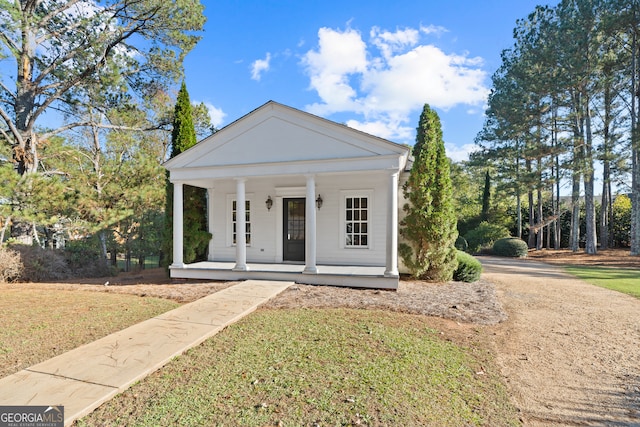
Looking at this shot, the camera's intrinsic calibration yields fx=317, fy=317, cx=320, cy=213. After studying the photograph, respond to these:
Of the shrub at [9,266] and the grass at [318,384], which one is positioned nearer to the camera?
the grass at [318,384]

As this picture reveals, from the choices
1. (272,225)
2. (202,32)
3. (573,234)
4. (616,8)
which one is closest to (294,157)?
(272,225)

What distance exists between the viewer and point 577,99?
64.3 feet

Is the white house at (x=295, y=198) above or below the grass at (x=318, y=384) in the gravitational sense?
above

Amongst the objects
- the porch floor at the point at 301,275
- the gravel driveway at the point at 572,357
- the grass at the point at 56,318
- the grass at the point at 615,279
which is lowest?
the grass at the point at 615,279

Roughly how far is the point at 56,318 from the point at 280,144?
6075mm

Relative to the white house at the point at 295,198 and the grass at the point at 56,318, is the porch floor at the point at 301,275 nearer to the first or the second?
the white house at the point at 295,198

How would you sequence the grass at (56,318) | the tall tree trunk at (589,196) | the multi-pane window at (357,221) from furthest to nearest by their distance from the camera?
the tall tree trunk at (589,196) < the multi-pane window at (357,221) < the grass at (56,318)

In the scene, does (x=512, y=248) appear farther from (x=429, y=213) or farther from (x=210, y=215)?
(x=210, y=215)

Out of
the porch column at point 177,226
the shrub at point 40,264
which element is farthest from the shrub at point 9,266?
the porch column at point 177,226

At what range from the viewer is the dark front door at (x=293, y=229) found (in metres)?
10.4

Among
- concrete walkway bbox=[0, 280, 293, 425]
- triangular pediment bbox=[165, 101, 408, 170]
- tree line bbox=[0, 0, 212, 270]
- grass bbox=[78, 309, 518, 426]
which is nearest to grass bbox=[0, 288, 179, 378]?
concrete walkway bbox=[0, 280, 293, 425]

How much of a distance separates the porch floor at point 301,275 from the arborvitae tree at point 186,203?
91 centimetres

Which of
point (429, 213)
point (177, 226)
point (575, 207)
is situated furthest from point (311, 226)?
point (575, 207)

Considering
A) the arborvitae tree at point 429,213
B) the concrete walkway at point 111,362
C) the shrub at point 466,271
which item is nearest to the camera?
the concrete walkway at point 111,362
